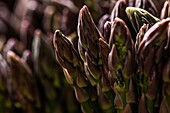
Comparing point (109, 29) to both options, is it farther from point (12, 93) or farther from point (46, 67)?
point (12, 93)

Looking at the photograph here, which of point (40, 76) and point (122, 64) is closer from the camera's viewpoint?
point (122, 64)

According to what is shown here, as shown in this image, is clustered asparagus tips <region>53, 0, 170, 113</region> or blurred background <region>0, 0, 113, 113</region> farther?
blurred background <region>0, 0, 113, 113</region>

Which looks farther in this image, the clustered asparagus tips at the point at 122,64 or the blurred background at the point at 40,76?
the blurred background at the point at 40,76

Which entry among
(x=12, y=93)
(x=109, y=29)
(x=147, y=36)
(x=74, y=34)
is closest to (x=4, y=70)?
(x=12, y=93)

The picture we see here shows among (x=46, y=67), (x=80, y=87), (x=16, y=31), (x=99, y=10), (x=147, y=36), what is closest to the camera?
(x=147, y=36)

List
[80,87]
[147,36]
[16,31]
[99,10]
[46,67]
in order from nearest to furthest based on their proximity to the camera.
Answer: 1. [147,36]
2. [80,87]
3. [46,67]
4. [99,10]
5. [16,31]

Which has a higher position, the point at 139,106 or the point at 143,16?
the point at 143,16

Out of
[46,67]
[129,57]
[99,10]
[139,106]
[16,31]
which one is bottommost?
[139,106]

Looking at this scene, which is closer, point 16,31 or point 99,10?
point 99,10
